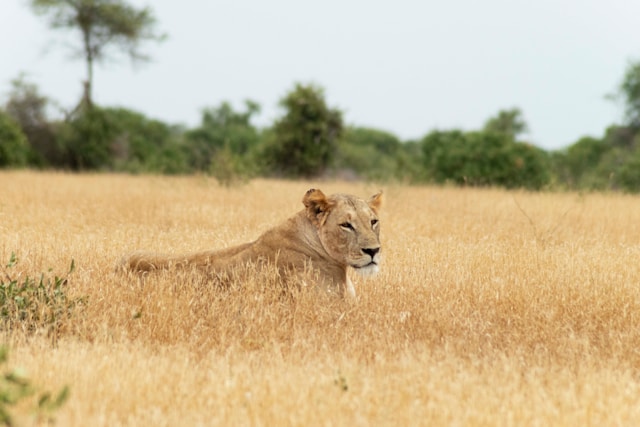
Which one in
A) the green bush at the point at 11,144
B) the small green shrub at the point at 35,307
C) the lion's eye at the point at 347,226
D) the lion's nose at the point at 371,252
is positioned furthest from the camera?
the green bush at the point at 11,144

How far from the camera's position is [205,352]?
534 cm

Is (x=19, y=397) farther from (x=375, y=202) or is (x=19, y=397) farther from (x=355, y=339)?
(x=375, y=202)

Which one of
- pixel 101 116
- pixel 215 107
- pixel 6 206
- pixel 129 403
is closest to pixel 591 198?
pixel 6 206

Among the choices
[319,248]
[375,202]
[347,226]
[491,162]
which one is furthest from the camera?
[491,162]

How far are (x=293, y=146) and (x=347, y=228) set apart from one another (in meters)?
26.4

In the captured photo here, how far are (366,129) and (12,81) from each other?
55803 millimetres

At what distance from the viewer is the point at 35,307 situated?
19.3 feet

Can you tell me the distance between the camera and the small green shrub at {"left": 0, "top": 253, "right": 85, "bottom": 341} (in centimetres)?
573

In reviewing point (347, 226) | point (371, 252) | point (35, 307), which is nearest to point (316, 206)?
point (347, 226)

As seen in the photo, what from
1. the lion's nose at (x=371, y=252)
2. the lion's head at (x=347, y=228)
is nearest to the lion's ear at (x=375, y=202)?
the lion's head at (x=347, y=228)

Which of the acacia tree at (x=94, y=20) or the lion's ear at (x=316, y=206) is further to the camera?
the acacia tree at (x=94, y=20)

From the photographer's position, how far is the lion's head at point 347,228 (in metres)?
6.03

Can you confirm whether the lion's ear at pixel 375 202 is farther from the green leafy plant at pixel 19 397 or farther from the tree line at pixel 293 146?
the tree line at pixel 293 146

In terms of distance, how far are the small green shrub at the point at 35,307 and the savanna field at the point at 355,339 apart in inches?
2.7
